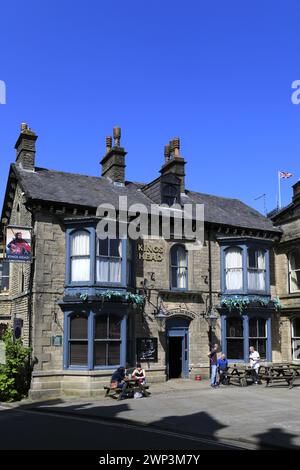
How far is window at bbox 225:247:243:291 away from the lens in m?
23.8

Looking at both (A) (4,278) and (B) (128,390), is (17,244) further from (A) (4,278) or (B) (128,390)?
(A) (4,278)

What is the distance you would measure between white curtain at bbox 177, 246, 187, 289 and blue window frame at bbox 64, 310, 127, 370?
12.1 ft

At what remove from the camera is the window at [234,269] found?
23828 mm

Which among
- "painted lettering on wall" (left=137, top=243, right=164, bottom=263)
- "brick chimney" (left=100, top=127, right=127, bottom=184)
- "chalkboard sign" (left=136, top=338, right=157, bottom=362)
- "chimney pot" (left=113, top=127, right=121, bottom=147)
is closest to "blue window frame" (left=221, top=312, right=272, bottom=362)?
"chalkboard sign" (left=136, top=338, right=157, bottom=362)

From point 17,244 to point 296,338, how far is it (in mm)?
13728

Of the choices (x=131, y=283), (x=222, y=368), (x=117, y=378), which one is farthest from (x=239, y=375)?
A: (x=131, y=283)

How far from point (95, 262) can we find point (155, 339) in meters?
4.40

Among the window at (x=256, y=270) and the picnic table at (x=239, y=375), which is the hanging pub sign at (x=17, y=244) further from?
the window at (x=256, y=270)

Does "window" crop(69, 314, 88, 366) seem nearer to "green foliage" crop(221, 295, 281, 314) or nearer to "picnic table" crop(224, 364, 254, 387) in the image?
"picnic table" crop(224, 364, 254, 387)

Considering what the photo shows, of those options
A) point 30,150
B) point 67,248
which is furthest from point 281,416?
point 30,150

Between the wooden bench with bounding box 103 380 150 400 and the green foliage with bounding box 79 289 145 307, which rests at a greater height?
the green foliage with bounding box 79 289 145 307

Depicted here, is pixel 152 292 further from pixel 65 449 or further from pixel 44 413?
pixel 65 449

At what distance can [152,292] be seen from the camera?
874 inches

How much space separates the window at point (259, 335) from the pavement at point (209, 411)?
316 cm
